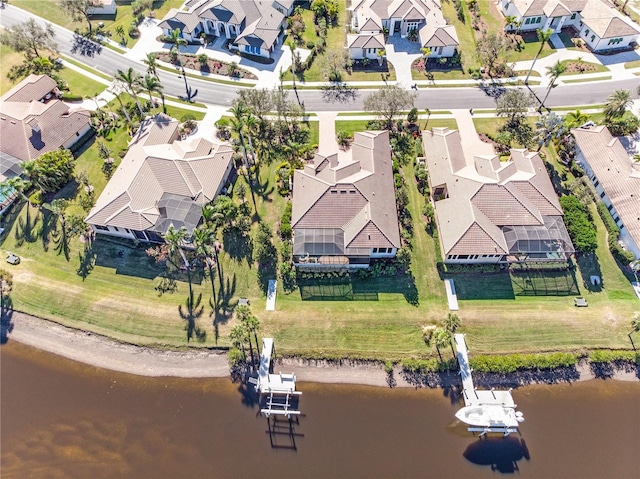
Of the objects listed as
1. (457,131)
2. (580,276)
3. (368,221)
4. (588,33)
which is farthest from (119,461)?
(588,33)

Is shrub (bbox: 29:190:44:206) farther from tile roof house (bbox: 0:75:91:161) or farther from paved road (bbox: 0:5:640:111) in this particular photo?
paved road (bbox: 0:5:640:111)

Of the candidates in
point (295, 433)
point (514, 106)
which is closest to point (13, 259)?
point (295, 433)

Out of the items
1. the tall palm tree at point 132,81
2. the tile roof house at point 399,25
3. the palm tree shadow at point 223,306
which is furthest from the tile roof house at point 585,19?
the palm tree shadow at point 223,306

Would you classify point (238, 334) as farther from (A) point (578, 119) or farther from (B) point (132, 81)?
(A) point (578, 119)

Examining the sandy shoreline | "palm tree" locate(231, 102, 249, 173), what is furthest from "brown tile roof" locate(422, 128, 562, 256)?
"palm tree" locate(231, 102, 249, 173)

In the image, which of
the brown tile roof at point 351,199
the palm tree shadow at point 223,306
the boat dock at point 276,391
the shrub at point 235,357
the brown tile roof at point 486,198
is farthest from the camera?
the brown tile roof at point 351,199

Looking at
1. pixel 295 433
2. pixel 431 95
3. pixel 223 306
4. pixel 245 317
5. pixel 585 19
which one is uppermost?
pixel 585 19

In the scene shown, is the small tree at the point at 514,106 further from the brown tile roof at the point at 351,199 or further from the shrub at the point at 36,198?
the shrub at the point at 36,198

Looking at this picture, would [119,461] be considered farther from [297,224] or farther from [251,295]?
[297,224]
